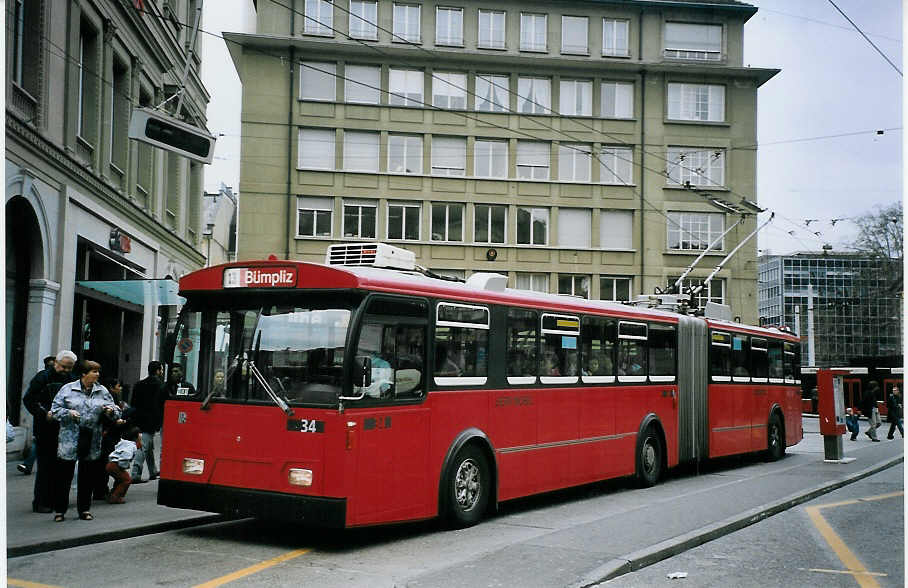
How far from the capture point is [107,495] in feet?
39.0

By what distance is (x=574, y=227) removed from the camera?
4159 centimetres

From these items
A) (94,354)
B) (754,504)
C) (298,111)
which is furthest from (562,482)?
(298,111)

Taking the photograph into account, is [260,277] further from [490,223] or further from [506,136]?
[506,136]

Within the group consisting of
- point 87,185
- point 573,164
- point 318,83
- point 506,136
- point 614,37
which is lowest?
point 87,185

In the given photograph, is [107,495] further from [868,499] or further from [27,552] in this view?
[868,499]

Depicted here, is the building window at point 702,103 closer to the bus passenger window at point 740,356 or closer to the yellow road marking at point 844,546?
the bus passenger window at point 740,356

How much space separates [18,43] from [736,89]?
3036 cm

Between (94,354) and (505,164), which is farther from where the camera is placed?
(505,164)

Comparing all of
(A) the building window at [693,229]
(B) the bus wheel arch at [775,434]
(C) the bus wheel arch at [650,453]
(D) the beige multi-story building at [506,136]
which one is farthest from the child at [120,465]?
(A) the building window at [693,229]

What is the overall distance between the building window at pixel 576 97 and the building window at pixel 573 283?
22.2 ft

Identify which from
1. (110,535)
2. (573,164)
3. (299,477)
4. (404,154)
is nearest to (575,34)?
(573,164)

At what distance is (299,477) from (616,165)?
33808 mm

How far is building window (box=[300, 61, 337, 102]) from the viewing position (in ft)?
129

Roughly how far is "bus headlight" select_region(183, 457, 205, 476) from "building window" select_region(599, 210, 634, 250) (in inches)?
1306
